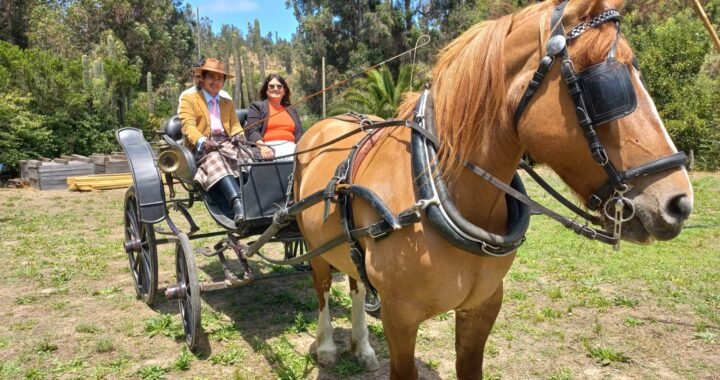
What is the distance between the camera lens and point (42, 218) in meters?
8.71

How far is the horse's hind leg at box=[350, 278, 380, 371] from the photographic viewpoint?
3391 mm

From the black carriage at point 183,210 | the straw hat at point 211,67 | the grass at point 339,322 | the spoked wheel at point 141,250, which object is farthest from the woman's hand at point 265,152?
the grass at point 339,322

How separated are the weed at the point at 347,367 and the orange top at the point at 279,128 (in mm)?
1978

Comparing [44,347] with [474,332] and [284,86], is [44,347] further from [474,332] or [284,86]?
[474,332]

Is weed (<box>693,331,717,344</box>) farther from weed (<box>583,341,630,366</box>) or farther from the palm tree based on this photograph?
the palm tree

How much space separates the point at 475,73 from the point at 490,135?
23 centimetres

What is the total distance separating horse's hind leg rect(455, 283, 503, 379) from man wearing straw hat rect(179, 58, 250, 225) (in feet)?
6.23

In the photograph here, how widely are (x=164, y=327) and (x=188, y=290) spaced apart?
583 millimetres

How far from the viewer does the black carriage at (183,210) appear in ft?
11.8

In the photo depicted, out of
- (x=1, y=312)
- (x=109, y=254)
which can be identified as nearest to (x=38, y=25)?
(x=109, y=254)

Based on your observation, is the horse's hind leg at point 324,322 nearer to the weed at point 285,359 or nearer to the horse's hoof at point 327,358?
the horse's hoof at point 327,358

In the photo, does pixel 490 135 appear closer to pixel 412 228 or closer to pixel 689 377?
pixel 412 228

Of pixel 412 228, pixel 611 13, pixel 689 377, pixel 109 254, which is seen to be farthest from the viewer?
pixel 109 254

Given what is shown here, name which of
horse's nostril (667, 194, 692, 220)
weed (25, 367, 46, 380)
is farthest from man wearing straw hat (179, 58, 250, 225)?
horse's nostril (667, 194, 692, 220)
